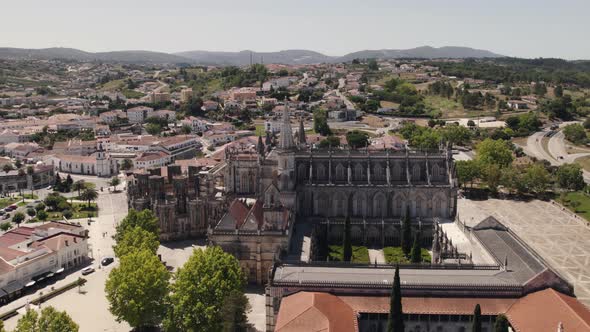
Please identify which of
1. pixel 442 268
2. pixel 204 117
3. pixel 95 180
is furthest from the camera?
pixel 204 117

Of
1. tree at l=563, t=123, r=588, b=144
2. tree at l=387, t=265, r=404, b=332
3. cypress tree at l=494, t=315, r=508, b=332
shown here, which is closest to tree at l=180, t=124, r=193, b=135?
tree at l=563, t=123, r=588, b=144

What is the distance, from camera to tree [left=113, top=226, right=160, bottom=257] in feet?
174

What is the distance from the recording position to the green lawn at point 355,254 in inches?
2311

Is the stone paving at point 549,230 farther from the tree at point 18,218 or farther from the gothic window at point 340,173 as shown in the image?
the tree at point 18,218

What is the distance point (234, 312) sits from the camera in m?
39.9

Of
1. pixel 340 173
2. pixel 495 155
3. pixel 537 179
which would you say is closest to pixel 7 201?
pixel 340 173

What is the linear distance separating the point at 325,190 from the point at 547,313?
3375 cm

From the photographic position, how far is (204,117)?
191 m

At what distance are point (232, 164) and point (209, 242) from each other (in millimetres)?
15573

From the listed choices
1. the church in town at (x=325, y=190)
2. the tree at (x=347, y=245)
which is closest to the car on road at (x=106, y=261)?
the church in town at (x=325, y=190)

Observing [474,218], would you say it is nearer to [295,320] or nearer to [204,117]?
[295,320]

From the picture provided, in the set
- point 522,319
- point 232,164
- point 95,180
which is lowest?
point 95,180

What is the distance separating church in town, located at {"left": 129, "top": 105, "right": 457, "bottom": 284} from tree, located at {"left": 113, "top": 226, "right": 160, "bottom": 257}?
9.33 meters

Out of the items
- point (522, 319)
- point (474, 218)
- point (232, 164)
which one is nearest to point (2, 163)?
point (232, 164)
